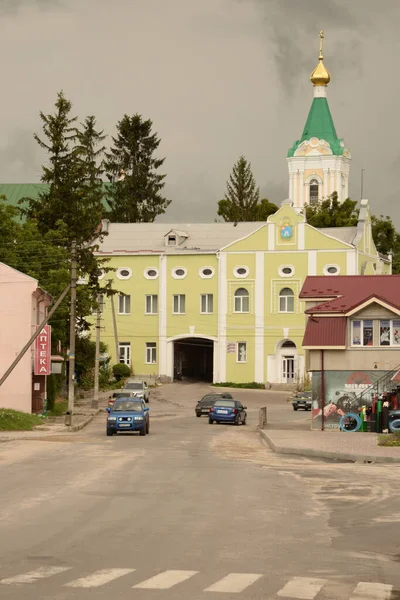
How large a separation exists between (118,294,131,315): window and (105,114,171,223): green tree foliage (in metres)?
20.2

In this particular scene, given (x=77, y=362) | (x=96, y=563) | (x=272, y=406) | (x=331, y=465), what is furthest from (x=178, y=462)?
(x=77, y=362)

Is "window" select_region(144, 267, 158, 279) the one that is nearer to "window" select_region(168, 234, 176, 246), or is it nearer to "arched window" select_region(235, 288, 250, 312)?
"window" select_region(168, 234, 176, 246)

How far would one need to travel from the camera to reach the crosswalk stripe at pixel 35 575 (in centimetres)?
1212

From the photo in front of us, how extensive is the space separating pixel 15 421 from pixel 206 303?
158 feet

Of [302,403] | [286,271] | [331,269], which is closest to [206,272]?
[286,271]

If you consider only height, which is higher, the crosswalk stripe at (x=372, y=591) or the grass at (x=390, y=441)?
the grass at (x=390, y=441)

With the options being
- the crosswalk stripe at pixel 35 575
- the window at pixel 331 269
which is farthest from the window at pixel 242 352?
the crosswalk stripe at pixel 35 575

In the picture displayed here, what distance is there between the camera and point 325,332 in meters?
51.8

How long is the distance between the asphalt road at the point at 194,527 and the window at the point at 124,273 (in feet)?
207

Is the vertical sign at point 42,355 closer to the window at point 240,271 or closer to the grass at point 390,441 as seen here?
the grass at point 390,441

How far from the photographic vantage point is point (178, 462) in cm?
3172

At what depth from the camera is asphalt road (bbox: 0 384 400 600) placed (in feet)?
39.6

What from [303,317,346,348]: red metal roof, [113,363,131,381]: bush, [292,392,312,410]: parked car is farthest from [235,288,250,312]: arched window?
[303,317,346,348]: red metal roof

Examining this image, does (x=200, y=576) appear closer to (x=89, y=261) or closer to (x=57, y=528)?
(x=57, y=528)
